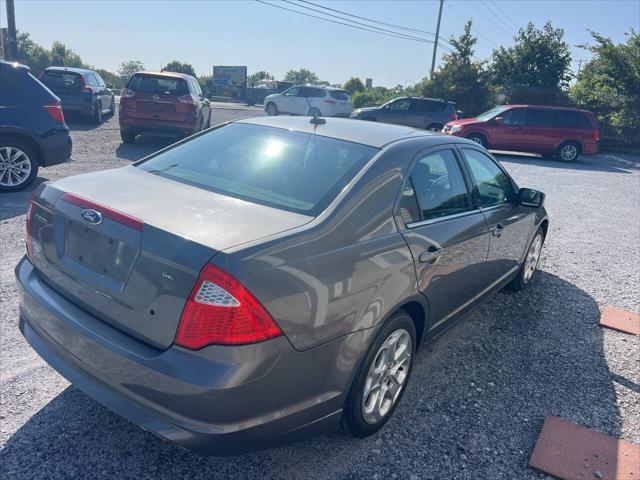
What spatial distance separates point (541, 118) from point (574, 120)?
1.17 metres

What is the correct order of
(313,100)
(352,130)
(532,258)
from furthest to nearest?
(313,100) < (532,258) < (352,130)

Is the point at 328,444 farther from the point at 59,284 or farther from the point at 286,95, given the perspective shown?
the point at 286,95

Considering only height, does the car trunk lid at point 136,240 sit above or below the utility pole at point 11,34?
below

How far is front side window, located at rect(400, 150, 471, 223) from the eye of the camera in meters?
2.95

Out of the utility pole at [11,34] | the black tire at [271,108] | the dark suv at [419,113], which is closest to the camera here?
the utility pole at [11,34]

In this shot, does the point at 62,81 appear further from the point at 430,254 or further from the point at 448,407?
the point at 448,407

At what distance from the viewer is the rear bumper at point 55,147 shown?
277 inches

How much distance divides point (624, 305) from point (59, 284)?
4921mm

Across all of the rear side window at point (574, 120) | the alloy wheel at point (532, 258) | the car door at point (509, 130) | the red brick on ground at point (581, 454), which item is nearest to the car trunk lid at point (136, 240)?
the red brick on ground at point (581, 454)

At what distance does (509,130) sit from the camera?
16.8 meters

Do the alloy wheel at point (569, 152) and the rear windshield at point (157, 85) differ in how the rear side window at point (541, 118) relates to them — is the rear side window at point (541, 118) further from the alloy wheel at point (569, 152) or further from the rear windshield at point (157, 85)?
the rear windshield at point (157, 85)

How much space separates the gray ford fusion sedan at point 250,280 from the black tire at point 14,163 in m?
4.62

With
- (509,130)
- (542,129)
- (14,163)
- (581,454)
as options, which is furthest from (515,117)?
(581,454)

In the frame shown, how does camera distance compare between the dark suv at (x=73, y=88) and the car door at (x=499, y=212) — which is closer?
the car door at (x=499, y=212)
